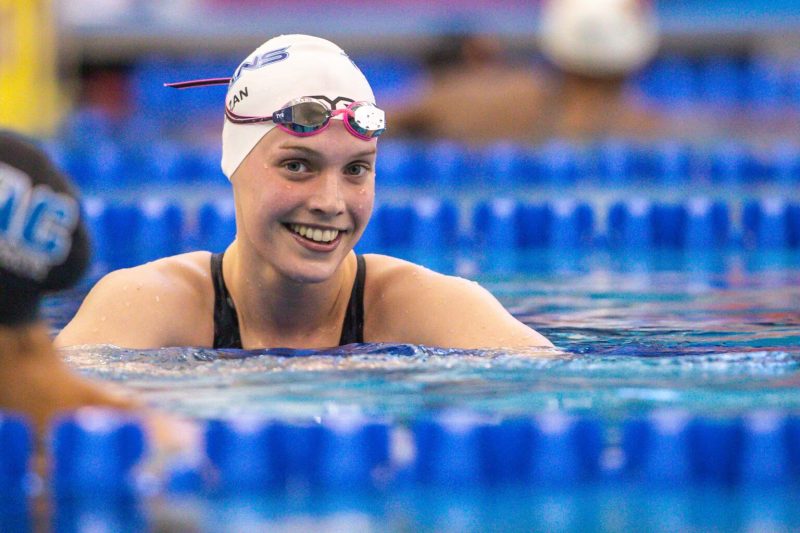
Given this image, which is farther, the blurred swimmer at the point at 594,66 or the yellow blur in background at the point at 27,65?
the yellow blur in background at the point at 27,65

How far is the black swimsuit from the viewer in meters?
3.92

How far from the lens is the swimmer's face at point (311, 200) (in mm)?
3586

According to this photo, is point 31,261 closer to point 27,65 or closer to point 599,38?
point 599,38

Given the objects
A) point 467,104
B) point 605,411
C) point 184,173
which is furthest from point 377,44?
point 605,411

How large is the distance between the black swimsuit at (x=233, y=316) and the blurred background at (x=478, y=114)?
263 centimetres

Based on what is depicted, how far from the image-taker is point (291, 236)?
143 inches

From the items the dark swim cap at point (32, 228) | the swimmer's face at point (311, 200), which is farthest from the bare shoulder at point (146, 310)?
the dark swim cap at point (32, 228)

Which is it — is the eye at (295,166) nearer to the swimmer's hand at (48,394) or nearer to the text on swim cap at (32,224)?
the swimmer's hand at (48,394)

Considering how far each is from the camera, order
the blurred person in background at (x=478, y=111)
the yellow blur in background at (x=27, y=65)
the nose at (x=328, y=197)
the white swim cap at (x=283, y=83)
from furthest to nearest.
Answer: the yellow blur in background at (x=27, y=65)
the blurred person in background at (x=478, y=111)
the white swim cap at (x=283, y=83)
the nose at (x=328, y=197)

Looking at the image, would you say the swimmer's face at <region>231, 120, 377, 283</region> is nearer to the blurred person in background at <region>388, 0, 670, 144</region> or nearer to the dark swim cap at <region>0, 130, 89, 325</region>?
the dark swim cap at <region>0, 130, 89, 325</region>

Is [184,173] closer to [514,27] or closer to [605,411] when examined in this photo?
[514,27]

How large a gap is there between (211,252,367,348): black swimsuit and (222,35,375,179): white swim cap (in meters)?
0.32

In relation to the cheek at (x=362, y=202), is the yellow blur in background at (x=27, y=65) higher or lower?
higher

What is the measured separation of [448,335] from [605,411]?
712 millimetres
